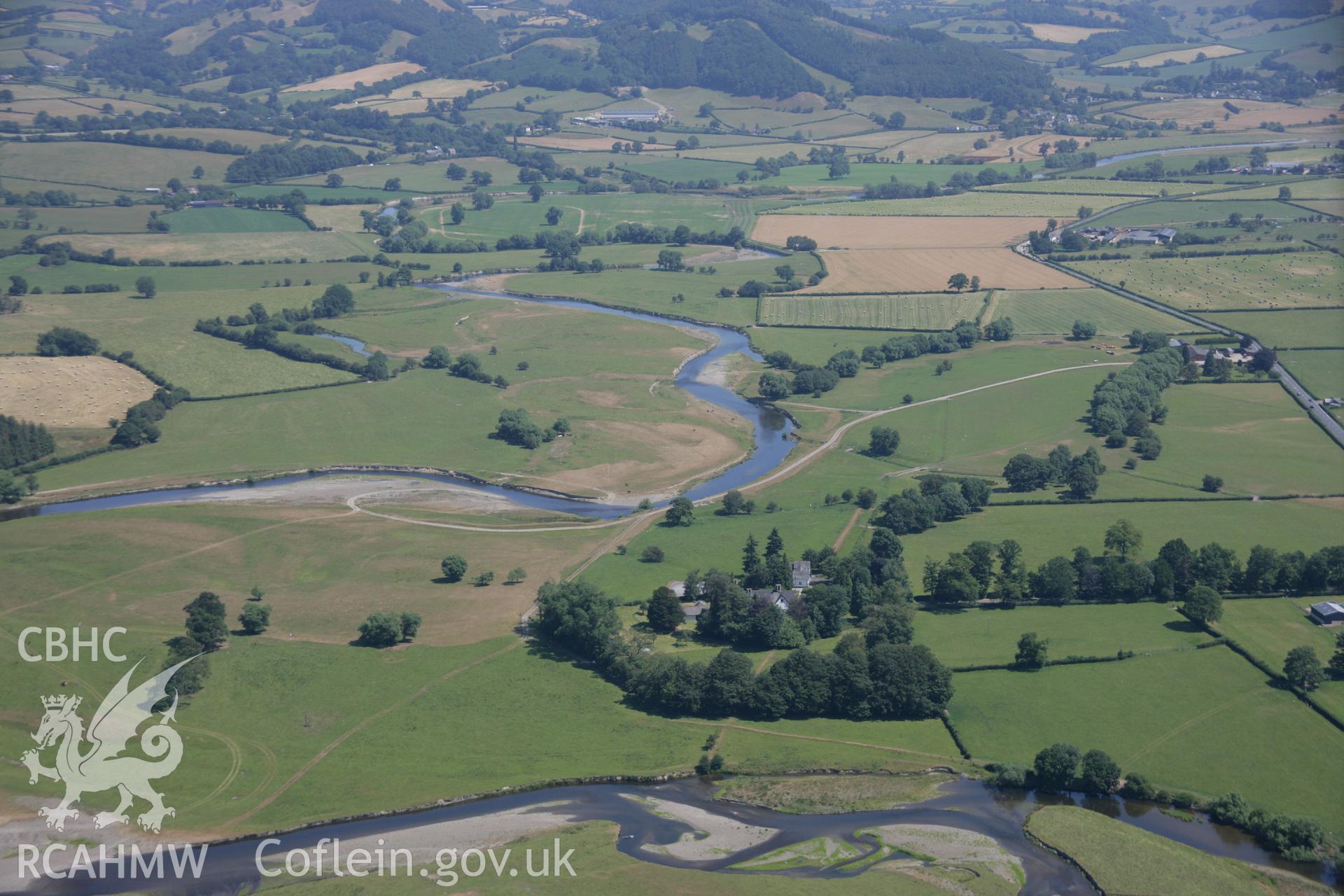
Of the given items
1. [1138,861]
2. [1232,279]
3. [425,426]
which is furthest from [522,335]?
[1138,861]

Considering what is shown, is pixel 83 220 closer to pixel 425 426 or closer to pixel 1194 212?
pixel 425 426

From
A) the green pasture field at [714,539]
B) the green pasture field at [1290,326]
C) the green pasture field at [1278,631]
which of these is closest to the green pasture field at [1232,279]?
the green pasture field at [1290,326]

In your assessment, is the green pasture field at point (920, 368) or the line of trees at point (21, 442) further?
the green pasture field at point (920, 368)

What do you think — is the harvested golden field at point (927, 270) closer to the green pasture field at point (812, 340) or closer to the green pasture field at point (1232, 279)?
the green pasture field at point (1232, 279)

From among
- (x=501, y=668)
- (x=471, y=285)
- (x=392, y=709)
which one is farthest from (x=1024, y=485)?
(x=471, y=285)

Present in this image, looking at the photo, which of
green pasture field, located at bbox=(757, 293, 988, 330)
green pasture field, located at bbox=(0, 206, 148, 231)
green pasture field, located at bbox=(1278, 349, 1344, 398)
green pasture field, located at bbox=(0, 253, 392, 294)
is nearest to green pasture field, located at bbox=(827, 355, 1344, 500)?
green pasture field, located at bbox=(1278, 349, 1344, 398)
